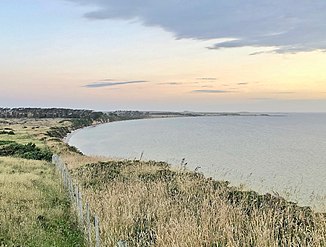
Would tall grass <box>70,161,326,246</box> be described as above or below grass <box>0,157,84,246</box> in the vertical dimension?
above

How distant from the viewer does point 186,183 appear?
626 inches

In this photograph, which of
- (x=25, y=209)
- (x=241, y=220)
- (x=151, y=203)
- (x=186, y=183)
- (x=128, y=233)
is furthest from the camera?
(x=186, y=183)

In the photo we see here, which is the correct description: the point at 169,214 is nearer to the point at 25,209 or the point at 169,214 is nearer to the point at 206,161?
the point at 25,209

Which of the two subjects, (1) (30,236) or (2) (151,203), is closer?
(1) (30,236)

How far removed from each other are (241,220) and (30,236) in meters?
4.99

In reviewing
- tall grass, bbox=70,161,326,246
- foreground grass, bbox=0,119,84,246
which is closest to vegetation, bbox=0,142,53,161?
foreground grass, bbox=0,119,84,246

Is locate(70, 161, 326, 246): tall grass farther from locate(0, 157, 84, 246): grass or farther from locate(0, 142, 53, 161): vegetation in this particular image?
locate(0, 142, 53, 161): vegetation

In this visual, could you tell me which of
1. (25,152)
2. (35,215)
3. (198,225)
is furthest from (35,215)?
(25,152)

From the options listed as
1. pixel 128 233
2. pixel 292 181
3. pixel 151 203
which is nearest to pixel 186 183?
pixel 151 203

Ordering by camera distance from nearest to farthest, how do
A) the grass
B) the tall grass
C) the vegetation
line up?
1. the tall grass
2. the grass
3. the vegetation

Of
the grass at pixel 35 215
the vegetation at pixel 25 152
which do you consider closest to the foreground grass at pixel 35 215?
the grass at pixel 35 215

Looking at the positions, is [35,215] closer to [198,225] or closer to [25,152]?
[198,225]

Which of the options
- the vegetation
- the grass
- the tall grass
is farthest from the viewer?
the vegetation

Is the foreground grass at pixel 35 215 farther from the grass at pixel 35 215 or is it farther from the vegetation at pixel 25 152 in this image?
the vegetation at pixel 25 152
